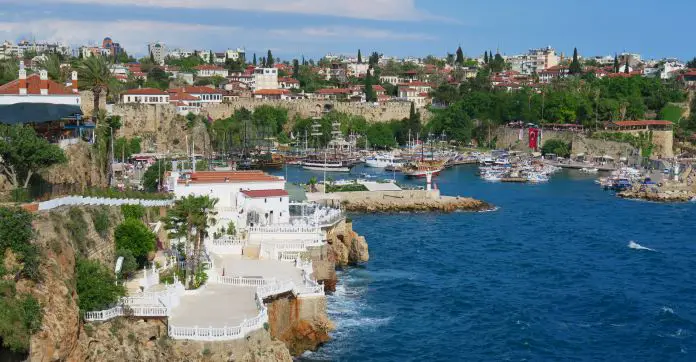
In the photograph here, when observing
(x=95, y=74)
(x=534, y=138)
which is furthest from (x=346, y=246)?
(x=534, y=138)

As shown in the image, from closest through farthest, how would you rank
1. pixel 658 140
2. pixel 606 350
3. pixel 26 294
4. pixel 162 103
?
1. pixel 26 294
2. pixel 606 350
3. pixel 162 103
4. pixel 658 140

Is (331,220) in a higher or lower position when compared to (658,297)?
higher

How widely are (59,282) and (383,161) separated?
80675mm

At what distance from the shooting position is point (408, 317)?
3612 centimetres

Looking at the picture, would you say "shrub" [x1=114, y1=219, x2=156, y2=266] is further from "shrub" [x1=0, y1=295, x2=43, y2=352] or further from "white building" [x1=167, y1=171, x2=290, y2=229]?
"shrub" [x1=0, y1=295, x2=43, y2=352]

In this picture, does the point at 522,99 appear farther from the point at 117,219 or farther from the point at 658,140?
the point at 117,219

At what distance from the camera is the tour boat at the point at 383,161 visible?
101 meters

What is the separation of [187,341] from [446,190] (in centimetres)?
5818

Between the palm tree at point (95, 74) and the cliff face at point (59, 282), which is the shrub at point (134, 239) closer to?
the cliff face at point (59, 282)

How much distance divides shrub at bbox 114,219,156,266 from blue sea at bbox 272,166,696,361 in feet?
22.2

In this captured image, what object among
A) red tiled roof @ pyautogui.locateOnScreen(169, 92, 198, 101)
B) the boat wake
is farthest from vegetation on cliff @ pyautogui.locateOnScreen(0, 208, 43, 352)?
red tiled roof @ pyautogui.locateOnScreen(169, 92, 198, 101)

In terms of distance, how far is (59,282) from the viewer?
22.9 m

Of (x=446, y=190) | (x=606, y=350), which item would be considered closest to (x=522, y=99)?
(x=446, y=190)

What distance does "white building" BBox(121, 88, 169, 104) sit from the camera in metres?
104
